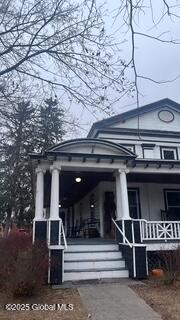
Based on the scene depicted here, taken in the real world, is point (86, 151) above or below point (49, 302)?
above

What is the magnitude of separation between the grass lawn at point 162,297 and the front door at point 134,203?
5.01 meters

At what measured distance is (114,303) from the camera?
712 cm

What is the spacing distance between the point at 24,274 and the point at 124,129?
1090cm

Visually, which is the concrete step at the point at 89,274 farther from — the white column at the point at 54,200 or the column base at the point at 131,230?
the white column at the point at 54,200

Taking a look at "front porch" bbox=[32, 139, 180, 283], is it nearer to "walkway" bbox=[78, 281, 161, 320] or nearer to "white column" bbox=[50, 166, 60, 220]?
"white column" bbox=[50, 166, 60, 220]

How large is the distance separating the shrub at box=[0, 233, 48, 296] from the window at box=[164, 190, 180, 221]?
25.5ft

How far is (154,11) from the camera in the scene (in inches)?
146

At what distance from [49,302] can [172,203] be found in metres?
9.42

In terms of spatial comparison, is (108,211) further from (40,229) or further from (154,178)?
(40,229)

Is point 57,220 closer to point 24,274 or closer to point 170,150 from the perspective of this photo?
point 24,274

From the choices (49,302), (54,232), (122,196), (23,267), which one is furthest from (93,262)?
(23,267)

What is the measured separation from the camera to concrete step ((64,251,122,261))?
1065cm

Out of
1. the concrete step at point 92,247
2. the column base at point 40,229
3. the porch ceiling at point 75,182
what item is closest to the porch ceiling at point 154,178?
the porch ceiling at point 75,182

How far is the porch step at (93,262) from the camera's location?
999 centimetres
